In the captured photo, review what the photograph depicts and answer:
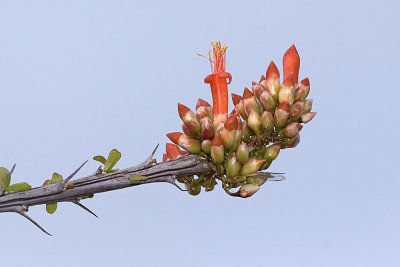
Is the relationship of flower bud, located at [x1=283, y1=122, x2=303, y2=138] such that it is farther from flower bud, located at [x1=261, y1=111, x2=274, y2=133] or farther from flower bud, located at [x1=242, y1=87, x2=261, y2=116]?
flower bud, located at [x1=242, y1=87, x2=261, y2=116]

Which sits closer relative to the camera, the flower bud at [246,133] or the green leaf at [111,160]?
the flower bud at [246,133]

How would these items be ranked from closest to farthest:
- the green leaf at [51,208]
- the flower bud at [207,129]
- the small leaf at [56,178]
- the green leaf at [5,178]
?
the flower bud at [207,129], the green leaf at [5,178], the small leaf at [56,178], the green leaf at [51,208]

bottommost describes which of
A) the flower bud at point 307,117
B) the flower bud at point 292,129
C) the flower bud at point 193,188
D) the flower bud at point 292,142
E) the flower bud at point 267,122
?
the flower bud at point 193,188

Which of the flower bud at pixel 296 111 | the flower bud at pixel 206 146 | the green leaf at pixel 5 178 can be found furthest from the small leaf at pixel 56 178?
the flower bud at pixel 296 111

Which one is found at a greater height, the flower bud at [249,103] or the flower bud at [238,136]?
the flower bud at [249,103]

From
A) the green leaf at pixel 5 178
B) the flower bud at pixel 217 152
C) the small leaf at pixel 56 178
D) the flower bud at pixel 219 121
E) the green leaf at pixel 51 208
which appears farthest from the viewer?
the green leaf at pixel 51 208

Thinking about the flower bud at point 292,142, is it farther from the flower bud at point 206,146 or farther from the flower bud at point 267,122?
the flower bud at point 206,146

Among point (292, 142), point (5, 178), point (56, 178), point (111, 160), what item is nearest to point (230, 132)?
point (292, 142)

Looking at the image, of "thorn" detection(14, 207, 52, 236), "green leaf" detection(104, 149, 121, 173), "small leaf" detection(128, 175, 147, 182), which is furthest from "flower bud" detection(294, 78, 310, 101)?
"thorn" detection(14, 207, 52, 236)
